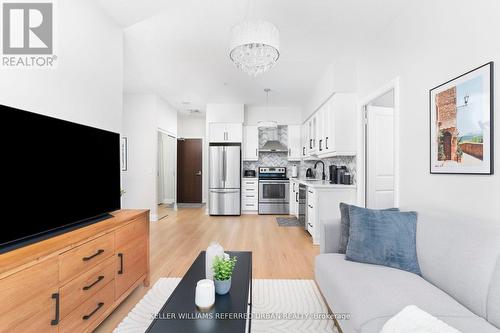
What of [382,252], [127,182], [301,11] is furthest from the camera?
[127,182]

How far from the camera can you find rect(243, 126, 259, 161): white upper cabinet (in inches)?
262

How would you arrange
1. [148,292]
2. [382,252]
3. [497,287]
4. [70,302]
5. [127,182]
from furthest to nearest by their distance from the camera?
[127,182], [148,292], [382,252], [70,302], [497,287]

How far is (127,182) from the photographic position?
5379 millimetres

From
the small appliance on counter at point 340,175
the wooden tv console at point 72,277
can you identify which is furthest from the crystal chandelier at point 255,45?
the small appliance on counter at point 340,175

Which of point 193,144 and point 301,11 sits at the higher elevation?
point 301,11

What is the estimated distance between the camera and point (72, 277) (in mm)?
1527

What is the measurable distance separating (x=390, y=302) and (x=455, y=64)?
1.76 metres

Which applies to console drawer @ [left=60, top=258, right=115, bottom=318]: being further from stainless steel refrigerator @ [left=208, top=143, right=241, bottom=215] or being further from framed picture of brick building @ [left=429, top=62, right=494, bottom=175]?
stainless steel refrigerator @ [left=208, top=143, right=241, bottom=215]

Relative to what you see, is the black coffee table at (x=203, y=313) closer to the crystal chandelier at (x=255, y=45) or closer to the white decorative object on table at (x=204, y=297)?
the white decorative object on table at (x=204, y=297)

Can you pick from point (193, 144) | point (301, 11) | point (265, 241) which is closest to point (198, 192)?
point (193, 144)

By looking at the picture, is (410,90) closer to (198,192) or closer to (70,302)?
(70,302)

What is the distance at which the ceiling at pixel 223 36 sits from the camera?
2.56m

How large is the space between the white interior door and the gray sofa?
1755mm

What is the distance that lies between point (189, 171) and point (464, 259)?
24.6ft
